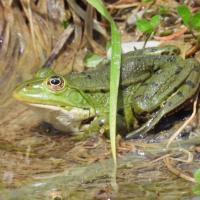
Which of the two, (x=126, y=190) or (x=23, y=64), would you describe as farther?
(x=23, y=64)

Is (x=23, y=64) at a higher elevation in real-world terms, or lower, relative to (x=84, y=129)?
higher

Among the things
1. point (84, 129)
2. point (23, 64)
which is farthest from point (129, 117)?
point (23, 64)

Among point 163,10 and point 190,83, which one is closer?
point 190,83

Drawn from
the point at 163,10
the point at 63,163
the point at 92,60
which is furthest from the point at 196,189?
the point at 163,10

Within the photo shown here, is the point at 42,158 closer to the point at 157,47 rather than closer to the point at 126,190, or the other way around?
the point at 126,190

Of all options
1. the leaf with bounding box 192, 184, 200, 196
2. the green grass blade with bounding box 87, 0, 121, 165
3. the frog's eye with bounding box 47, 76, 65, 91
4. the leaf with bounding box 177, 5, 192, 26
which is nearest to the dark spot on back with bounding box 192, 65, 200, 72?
the leaf with bounding box 177, 5, 192, 26

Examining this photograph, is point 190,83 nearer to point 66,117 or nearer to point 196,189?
point 66,117
